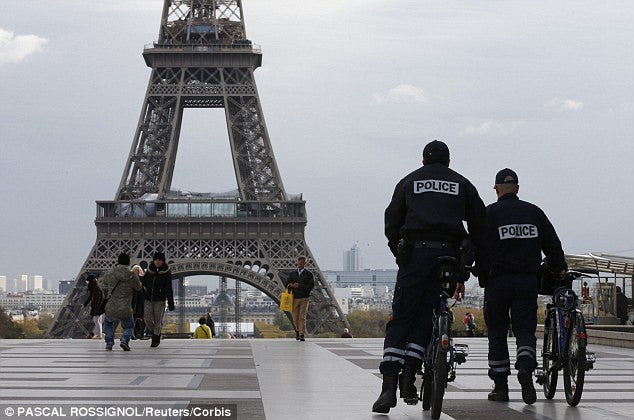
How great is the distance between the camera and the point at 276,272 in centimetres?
6016

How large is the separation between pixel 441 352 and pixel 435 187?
4.03 feet

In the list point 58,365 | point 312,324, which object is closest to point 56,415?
point 58,365

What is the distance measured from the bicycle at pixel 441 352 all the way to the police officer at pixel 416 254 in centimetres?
7

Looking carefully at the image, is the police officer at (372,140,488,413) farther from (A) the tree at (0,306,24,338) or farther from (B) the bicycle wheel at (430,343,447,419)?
(A) the tree at (0,306,24,338)

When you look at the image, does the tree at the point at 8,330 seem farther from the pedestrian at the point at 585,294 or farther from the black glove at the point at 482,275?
the black glove at the point at 482,275

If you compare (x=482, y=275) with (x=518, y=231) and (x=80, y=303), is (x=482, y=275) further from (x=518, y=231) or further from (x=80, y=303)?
(x=80, y=303)

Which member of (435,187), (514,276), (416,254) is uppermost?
(435,187)

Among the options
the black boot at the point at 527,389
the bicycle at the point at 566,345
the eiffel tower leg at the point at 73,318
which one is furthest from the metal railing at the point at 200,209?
the black boot at the point at 527,389

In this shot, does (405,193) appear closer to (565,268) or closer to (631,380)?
(565,268)

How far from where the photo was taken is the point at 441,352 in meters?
8.71

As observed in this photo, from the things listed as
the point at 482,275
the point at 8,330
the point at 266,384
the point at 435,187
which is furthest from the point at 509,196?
the point at 8,330

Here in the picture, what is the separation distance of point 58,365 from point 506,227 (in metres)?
6.39

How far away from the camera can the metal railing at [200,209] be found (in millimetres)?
62594

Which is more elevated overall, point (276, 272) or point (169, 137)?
point (169, 137)
